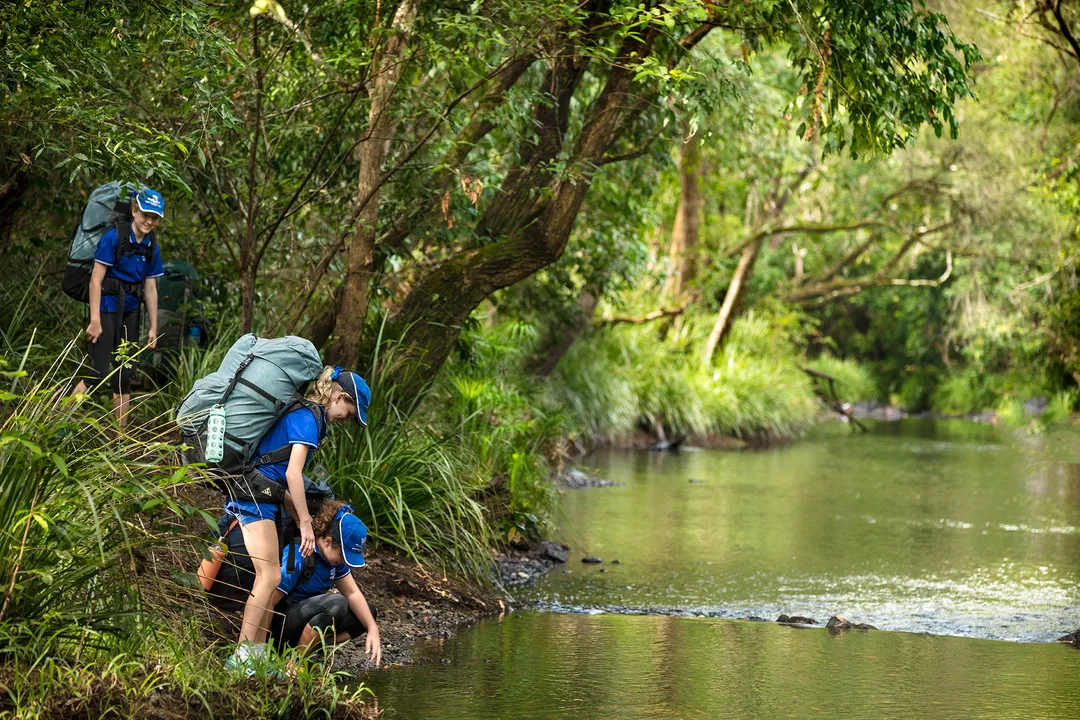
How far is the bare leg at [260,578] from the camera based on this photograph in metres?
5.24

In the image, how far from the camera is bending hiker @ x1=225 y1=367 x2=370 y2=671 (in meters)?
5.28

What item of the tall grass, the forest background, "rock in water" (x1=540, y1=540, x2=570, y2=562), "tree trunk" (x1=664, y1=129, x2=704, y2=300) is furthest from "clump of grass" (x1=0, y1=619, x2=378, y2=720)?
"tree trunk" (x1=664, y1=129, x2=704, y2=300)

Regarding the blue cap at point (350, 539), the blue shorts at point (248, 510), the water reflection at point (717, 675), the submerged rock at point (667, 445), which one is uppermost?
the blue shorts at point (248, 510)

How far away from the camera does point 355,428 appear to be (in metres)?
8.42

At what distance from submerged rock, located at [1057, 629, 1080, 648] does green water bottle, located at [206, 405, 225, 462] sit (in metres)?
5.10

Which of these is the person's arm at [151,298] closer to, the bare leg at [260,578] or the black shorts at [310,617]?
the bare leg at [260,578]

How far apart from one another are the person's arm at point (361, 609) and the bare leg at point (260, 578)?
0.32m

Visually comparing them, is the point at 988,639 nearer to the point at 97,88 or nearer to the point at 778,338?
the point at 97,88

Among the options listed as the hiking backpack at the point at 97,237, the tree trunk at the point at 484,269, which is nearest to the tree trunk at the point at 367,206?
the tree trunk at the point at 484,269

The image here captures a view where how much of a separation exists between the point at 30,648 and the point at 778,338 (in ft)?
77.5

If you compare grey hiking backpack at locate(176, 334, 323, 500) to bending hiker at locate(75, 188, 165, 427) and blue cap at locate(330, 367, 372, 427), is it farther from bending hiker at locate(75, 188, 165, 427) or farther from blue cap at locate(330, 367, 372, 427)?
bending hiker at locate(75, 188, 165, 427)

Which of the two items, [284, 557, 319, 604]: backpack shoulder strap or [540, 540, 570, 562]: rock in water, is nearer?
[284, 557, 319, 604]: backpack shoulder strap

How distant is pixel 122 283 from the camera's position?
25.4 ft

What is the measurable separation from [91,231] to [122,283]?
15.0 inches
